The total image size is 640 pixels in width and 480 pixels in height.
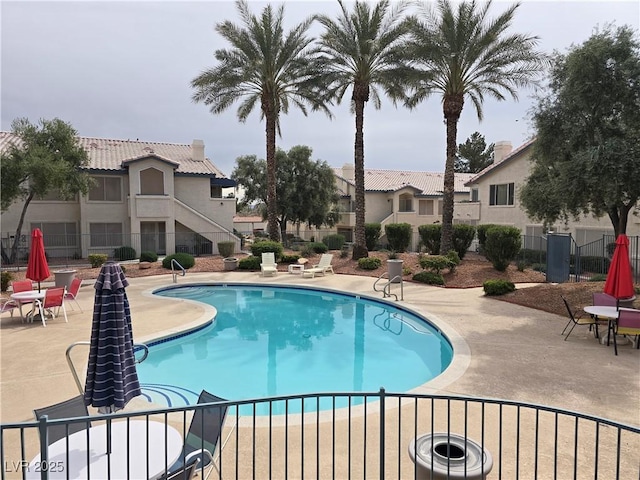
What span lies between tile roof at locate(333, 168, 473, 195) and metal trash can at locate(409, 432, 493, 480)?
3955 cm

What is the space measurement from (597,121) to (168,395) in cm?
1432

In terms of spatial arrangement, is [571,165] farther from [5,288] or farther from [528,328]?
[5,288]

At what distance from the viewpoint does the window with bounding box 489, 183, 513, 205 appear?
104 ft

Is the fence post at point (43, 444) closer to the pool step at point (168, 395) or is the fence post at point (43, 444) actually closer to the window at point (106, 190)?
A: the pool step at point (168, 395)

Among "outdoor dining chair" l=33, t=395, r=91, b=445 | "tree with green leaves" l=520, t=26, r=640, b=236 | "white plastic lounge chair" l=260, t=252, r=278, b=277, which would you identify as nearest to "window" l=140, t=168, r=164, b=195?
"white plastic lounge chair" l=260, t=252, r=278, b=277

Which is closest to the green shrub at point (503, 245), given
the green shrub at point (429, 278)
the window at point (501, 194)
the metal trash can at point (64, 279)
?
the green shrub at point (429, 278)

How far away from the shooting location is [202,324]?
12.6 meters

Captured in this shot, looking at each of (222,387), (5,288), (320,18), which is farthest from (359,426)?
(320,18)

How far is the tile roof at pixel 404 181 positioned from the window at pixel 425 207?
0.94 m

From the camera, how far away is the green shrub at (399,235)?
28.8m

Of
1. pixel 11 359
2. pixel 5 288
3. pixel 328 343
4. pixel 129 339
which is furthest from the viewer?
pixel 5 288

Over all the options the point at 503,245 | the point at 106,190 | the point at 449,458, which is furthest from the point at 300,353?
the point at 106,190

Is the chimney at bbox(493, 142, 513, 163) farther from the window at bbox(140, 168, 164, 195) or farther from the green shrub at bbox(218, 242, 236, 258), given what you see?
the window at bbox(140, 168, 164, 195)

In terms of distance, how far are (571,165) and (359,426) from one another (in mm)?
11032
